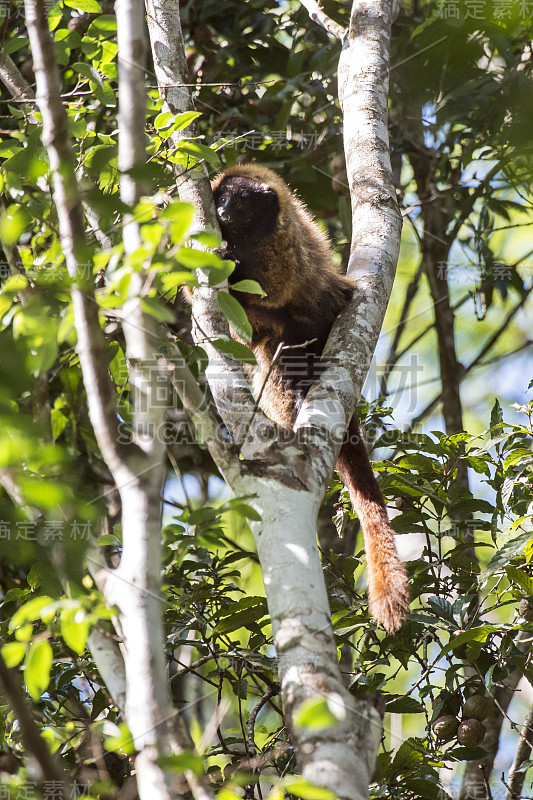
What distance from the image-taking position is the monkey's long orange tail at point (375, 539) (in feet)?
7.89

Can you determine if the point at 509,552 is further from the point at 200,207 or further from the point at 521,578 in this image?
the point at 200,207

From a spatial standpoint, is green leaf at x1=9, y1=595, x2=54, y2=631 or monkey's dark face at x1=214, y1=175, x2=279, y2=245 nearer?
green leaf at x1=9, y1=595, x2=54, y2=631

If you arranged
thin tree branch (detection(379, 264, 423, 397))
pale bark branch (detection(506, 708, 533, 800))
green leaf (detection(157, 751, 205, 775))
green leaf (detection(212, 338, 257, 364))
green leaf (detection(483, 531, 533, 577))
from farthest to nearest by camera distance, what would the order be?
1. thin tree branch (detection(379, 264, 423, 397))
2. pale bark branch (detection(506, 708, 533, 800))
3. green leaf (detection(483, 531, 533, 577))
4. green leaf (detection(212, 338, 257, 364))
5. green leaf (detection(157, 751, 205, 775))

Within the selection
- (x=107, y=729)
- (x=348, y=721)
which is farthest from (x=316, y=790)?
(x=107, y=729)

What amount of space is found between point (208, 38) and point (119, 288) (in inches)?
152

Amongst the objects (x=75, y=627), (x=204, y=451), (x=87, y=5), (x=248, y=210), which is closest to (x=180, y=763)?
(x=75, y=627)

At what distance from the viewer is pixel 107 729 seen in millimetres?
1729

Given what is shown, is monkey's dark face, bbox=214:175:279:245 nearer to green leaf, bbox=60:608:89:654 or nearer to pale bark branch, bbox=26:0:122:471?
pale bark branch, bbox=26:0:122:471

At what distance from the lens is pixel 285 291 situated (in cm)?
339

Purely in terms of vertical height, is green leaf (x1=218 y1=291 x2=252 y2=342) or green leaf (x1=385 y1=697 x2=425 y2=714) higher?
green leaf (x1=218 y1=291 x2=252 y2=342)

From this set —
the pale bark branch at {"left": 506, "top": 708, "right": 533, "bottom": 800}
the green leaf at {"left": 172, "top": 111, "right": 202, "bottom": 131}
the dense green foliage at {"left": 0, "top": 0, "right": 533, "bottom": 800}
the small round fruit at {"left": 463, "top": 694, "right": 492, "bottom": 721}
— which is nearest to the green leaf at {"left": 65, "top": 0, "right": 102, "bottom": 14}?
the dense green foliage at {"left": 0, "top": 0, "right": 533, "bottom": 800}

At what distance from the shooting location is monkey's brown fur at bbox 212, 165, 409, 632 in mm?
3066

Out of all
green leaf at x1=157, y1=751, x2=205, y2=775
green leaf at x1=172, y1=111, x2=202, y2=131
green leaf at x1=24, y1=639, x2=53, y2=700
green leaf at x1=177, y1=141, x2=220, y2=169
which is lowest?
green leaf at x1=157, y1=751, x2=205, y2=775

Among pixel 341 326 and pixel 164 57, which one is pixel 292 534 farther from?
pixel 164 57
